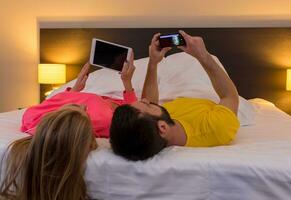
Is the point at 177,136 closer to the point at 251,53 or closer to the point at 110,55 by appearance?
the point at 110,55

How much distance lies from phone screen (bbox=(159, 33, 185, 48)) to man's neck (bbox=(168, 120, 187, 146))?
1.24 feet

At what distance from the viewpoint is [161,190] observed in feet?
3.54

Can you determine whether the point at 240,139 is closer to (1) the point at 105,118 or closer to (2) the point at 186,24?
(1) the point at 105,118

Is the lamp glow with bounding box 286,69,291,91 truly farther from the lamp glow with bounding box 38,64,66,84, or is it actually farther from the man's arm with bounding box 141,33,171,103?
the lamp glow with bounding box 38,64,66,84

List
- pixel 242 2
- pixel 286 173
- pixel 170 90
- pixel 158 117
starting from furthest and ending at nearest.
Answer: pixel 242 2 < pixel 170 90 < pixel 158 117 < pixel 286 173

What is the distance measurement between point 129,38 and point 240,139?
6.09ft

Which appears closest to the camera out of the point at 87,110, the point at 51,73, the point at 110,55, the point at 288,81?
the point at 87,110

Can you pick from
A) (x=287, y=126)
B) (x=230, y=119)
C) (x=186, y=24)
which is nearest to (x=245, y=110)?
(x=287, y=126)

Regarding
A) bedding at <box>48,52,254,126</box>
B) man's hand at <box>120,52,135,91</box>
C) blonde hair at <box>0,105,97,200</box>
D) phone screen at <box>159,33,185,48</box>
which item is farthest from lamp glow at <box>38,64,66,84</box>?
blonde hair at <box>0,105,97,200</box>

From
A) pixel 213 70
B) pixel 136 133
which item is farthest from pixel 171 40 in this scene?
pixel 136 133

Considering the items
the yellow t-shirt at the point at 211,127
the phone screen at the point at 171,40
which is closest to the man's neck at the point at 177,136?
the yellow t-shirt at the point at 211,127

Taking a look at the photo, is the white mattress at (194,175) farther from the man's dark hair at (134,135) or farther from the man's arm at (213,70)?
the man's arm at (213,70)

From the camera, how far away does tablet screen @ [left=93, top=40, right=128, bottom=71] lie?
1720 millimetres

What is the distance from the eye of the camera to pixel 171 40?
5.11ft
